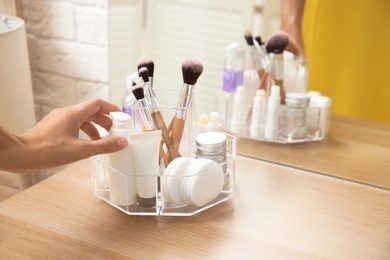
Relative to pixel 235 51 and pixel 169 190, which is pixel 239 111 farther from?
pixel 169 190

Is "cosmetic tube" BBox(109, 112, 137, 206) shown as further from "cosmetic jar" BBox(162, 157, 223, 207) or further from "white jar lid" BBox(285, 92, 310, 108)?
"white jar lid" BBox(285, 92, 310, 108)

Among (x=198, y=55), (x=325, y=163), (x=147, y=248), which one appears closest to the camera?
(x=147, y=248)

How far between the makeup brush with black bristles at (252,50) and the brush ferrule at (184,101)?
27 cm

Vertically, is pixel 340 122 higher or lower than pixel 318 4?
lower

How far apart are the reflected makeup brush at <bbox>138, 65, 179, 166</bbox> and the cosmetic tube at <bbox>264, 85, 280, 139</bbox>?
0.27 meters

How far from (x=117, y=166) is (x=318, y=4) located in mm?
497

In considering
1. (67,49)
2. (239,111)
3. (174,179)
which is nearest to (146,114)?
(174,179)

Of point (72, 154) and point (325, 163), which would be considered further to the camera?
point (325, 163)

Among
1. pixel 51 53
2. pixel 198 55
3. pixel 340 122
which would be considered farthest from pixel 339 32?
pixel 51 53

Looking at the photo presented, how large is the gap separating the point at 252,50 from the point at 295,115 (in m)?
0.16

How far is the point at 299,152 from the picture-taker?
101 centimetres

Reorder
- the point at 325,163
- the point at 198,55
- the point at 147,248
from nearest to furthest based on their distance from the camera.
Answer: the point at 147,248 → the point at 325,163 → the point at 198,55

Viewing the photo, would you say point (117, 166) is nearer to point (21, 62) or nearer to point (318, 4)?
point (21, 62)

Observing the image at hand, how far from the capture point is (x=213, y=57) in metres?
1.12
